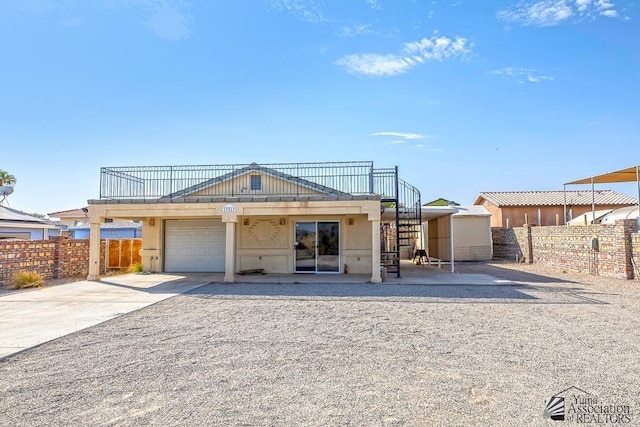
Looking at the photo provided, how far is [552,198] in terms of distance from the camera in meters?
30.6

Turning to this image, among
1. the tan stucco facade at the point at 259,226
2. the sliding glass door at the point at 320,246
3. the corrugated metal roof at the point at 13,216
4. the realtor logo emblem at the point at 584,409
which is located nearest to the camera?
the realtor logo emblem at the point at 584,409

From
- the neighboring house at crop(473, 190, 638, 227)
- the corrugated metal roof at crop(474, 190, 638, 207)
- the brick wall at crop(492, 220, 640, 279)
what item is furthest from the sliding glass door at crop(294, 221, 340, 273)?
the corrugated metal roof at crop(474, 190, 638, 207)

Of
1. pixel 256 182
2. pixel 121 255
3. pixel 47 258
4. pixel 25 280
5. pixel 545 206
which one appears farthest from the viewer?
pixel 545 206

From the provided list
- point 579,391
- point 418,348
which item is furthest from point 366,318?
point 579,391

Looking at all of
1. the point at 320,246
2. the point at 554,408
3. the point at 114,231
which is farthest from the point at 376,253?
the point at 114,231

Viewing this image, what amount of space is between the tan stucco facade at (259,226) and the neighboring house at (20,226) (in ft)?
25.5

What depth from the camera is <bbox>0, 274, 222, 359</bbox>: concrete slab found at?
6.21m

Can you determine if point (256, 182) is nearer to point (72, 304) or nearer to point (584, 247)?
point (72, 304)

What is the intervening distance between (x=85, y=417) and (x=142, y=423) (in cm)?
55

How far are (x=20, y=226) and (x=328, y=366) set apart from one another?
67.8 ft

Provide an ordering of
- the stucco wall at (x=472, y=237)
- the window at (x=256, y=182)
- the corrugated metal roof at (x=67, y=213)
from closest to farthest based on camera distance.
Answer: the window at (x=256, y=182)
the stucco wall at (x=472, y=237)
the corrugated metal roof at (x=67, y=213)

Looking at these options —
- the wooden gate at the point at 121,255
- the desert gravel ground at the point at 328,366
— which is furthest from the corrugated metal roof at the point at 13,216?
the desert gravel ground at the point at 328,366

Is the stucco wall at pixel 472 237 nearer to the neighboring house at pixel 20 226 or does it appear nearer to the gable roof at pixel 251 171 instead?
the gable roof at pixel 251 171

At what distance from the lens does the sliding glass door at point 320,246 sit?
14.8 metres
